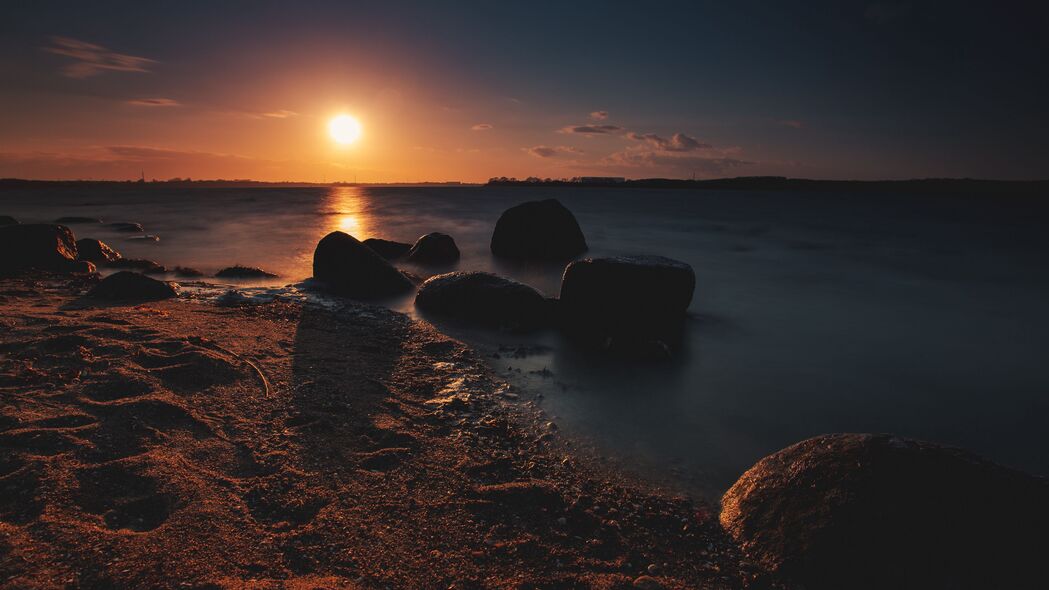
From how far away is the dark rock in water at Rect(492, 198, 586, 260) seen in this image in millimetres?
16125

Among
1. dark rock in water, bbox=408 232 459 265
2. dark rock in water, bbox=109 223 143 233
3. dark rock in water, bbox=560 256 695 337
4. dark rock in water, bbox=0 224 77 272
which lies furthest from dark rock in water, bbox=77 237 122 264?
dark rock in water, bbox=560 256 695 337

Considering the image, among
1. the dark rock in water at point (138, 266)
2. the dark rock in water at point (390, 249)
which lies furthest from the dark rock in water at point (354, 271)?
the dark rock in water at point (138, 266)

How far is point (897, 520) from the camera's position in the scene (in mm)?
2764

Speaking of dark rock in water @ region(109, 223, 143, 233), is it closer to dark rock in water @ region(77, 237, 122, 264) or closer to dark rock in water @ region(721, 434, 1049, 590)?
dark rock in water @ region(77, 237, 122, 264)

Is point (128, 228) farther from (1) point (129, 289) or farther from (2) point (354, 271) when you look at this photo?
(2) point (354, 271)

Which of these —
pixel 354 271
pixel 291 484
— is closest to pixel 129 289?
pixel 354 271

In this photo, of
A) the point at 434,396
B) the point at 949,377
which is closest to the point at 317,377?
the point at 434,396

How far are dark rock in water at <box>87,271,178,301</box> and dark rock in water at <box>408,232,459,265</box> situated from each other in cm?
694

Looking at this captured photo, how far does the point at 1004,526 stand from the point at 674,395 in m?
3.21

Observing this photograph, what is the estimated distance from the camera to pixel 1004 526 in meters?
2.66

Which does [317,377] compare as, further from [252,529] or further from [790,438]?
[790,438]

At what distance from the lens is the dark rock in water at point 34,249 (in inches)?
383

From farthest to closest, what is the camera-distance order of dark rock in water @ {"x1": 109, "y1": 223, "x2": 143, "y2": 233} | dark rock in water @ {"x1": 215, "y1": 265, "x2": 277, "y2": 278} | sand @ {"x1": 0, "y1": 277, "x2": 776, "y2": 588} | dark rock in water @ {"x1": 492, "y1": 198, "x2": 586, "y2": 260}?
dark rock in water @ {"x1": 109, "y1": 223, "x2": 143, "y2": 233}, dark rock in water @ {"x1": 492, "y1": 198, "x2": 586, "y2": 260}, dark rock in water @ {"x1": 215, "y1": 265, "x2": 277, "y2": 278}, sand @ {"x1": 0, "y1": 277, "x2": 776, "y2": 588}

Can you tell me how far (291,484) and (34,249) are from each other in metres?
11.4
